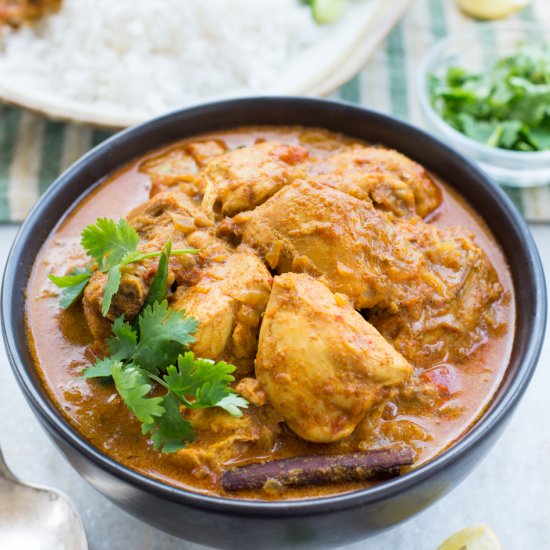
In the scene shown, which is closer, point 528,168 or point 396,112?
point 528,168

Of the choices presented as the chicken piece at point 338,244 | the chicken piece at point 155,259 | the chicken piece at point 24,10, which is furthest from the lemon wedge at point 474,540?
the chicken piece at point 24,10

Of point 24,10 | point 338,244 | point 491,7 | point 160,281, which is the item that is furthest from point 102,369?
point 491,7

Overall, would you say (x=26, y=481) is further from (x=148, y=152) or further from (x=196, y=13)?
(x=196, y=13)

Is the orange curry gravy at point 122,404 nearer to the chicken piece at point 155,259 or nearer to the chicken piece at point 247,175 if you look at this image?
the chicken piece at point 155,259

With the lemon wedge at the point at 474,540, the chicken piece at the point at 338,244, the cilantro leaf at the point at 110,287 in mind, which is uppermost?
the chicken piece at the point at 338,244

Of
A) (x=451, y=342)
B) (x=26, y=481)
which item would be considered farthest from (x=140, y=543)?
(x=451, y=342)

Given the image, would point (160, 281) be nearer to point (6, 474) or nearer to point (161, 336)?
point (161, 336)
